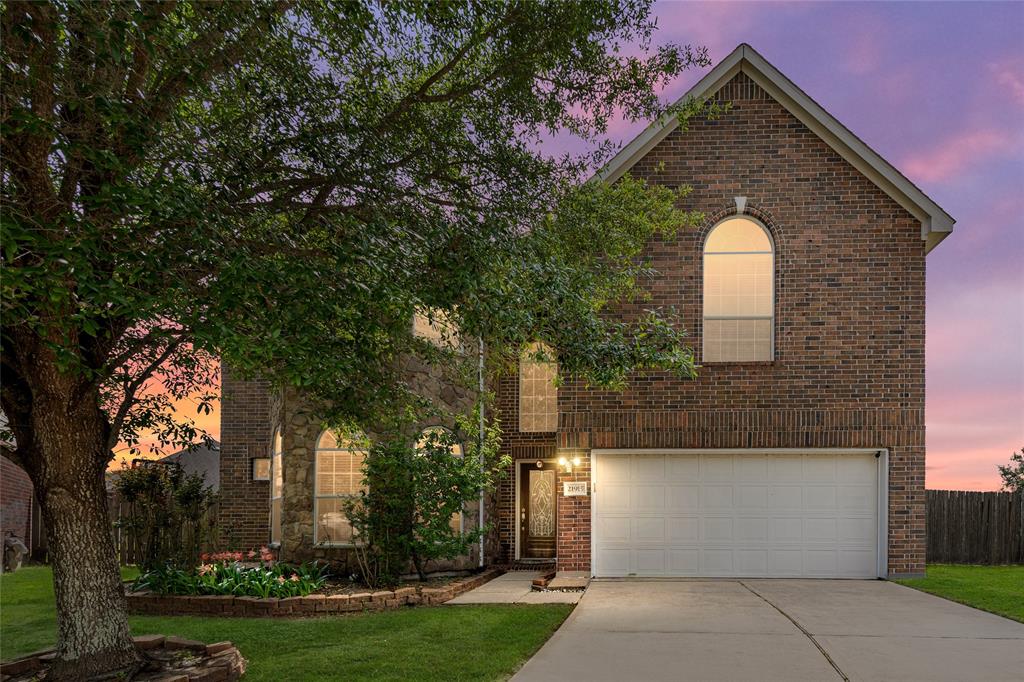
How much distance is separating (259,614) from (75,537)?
4.37 metres

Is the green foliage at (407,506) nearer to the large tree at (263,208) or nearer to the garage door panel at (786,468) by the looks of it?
the large tree at (263,208)

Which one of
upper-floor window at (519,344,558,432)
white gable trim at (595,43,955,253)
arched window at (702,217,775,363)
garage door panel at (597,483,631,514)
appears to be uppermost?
white gable trim at (595,43,955,253)

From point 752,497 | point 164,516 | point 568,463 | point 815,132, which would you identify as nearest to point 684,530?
point 752,497

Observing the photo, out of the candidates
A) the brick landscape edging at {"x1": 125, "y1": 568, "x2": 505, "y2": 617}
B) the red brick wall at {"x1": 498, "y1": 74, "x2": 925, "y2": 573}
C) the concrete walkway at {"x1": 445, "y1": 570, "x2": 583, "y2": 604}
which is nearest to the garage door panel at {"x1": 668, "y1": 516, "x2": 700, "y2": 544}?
the red brick wall at {"x1": 498, "y1": 74, "x2": 925, "y2": 573}

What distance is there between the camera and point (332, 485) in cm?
1616

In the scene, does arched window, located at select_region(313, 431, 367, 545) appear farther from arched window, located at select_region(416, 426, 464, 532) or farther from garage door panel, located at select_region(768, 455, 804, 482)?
garage door panel, located at select_region(768, 455, 804, 482)

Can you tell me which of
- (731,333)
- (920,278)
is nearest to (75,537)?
(731,333)

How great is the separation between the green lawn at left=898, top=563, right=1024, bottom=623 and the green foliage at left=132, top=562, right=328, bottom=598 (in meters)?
9.65

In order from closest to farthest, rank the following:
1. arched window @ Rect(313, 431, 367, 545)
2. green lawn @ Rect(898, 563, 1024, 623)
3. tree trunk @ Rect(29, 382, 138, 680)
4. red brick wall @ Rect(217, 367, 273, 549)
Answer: tree trunk @ Rect(29, 382, 138, 680) → green lawn @ Rect(898, 563, 1024, 623) → arched window @ Rect(313, 431, 367, 545) → red brick wall @ Rect(217, 367, 273, 549)

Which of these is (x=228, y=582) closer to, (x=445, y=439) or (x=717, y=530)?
(x=445, y=439)

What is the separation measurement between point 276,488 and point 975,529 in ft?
51.1

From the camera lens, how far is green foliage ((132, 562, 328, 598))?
42.1 ft

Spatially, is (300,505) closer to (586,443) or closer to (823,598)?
(586,443)

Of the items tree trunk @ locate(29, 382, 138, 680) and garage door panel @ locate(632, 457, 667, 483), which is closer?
tree trunk @ locate(29, 382, 138, 680)
